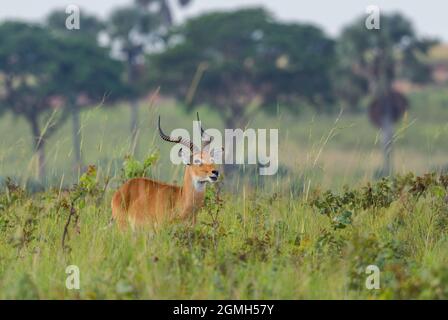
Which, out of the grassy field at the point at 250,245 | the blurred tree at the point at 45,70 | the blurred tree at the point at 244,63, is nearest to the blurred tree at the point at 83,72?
the blurred tree at the point at 45,70

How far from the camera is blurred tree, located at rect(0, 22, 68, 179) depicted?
39156mm

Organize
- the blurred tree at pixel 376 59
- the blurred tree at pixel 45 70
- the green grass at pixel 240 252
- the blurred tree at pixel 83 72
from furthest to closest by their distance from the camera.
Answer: the blurred tree at pixel 376 59, the blurred tree at pixel 83 72, the blurred tree at pixel 45 70, the green grass at pixel 240 252

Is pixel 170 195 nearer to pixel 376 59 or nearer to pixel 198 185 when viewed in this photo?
Answer: pixel 198 185

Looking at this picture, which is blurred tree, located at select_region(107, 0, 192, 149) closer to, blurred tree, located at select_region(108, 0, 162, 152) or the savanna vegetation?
blurred tree, located at select_region(108, 0, 162, 152)

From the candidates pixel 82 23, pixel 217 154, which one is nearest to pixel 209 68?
pixel 82 23

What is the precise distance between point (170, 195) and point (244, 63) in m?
32.8

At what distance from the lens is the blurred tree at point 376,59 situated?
43438mm

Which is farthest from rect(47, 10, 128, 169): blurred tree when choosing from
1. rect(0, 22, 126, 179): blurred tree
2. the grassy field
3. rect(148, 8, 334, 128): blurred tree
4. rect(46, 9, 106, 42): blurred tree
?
the grassy field

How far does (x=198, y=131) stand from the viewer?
8375 millimetres

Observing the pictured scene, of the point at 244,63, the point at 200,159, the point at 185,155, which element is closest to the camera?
the point at 200,159

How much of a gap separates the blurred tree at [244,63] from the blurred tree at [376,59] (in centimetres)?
241

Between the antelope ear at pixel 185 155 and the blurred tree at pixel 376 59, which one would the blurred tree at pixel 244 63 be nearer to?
the blurred tree at pixel 376 59

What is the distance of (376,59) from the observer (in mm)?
44250
